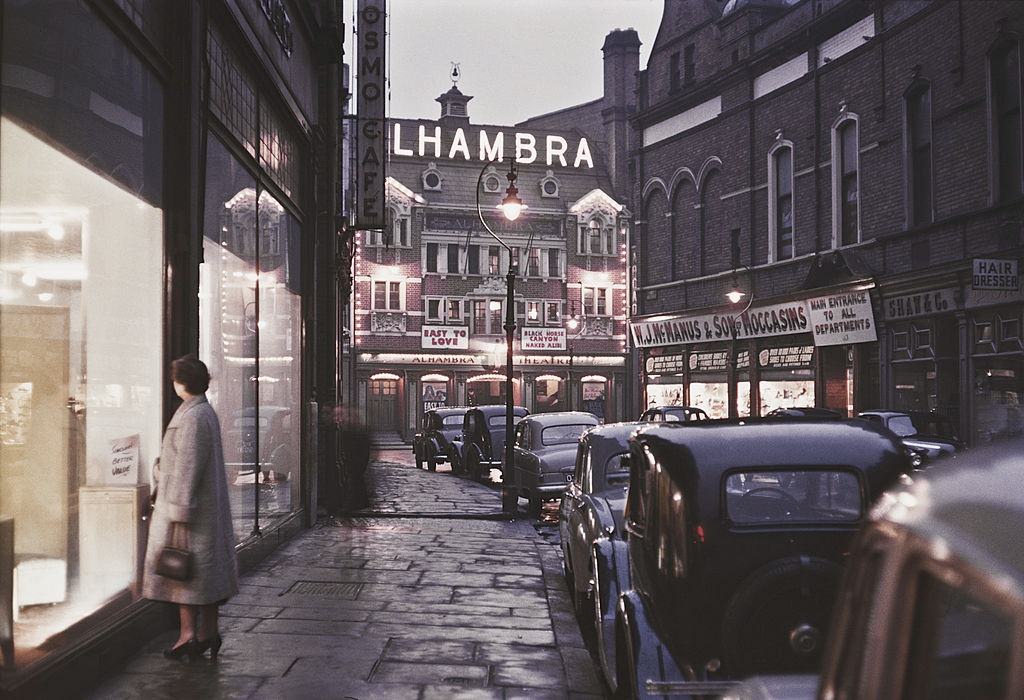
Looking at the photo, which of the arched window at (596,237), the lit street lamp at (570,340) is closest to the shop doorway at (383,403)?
the lit street lamp at (570,340)

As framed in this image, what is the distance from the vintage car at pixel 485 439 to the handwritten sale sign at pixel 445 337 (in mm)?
25363

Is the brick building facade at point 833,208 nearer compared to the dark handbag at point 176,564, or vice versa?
the dark handbag at point 176,564

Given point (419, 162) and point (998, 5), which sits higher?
point (419, 162)

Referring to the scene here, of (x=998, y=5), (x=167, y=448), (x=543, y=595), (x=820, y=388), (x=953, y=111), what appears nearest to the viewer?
(x=167, y=448)

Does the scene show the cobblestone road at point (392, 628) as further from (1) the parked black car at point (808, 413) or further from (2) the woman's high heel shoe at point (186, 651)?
(1) the parked black car at point (808, 413)

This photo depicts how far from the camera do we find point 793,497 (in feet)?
17.4

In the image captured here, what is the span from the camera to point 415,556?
1132 centimetres

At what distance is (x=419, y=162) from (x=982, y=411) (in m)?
36.6

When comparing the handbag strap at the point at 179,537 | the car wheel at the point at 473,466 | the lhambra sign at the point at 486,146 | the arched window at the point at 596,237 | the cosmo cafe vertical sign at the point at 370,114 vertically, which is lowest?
the car wheel at the point at 473,466

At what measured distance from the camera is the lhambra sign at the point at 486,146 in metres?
52.2

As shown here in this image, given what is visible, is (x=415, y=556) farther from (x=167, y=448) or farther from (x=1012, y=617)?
(x=1012, y=617)

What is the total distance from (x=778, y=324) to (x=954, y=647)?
91.1 ft

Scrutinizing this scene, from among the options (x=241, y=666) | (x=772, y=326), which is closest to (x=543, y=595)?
(x=241, y=666)

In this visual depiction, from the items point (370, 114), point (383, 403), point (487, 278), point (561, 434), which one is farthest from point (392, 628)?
point (487, 278)
